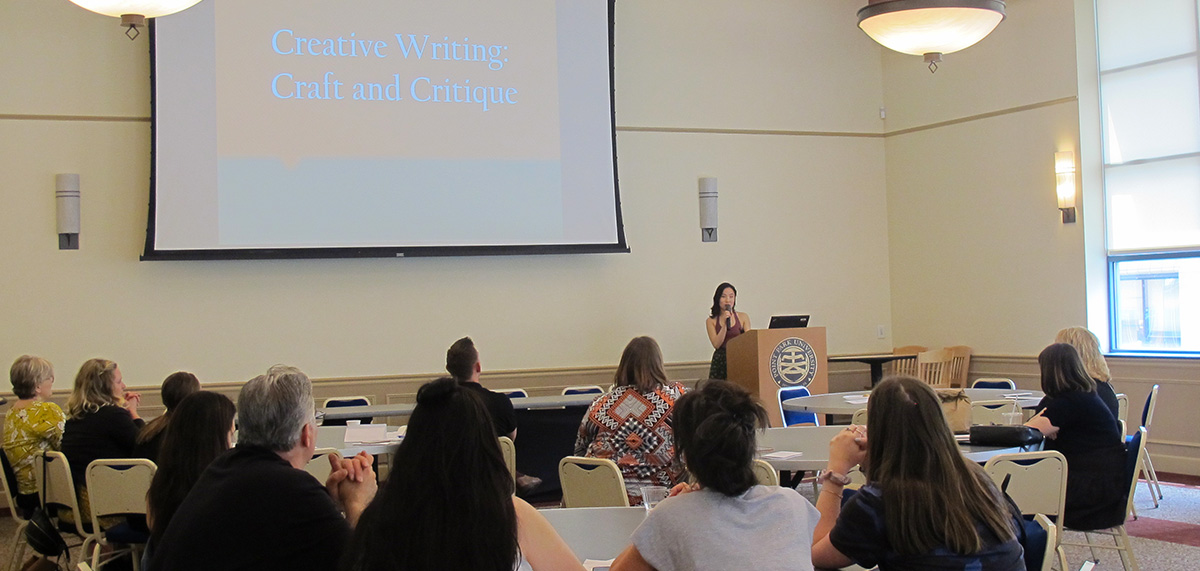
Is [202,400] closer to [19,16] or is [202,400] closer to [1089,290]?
[19,16]

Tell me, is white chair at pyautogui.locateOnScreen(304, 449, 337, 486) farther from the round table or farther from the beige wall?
the beige wall

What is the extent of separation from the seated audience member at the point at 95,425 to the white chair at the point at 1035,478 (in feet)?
12.7

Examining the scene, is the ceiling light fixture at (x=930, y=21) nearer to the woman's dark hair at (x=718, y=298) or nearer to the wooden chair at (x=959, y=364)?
the woman's dark hair at (x=718, y=298)

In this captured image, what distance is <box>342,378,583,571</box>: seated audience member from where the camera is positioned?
1.84 m

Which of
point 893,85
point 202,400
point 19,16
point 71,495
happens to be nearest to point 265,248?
point 19,16

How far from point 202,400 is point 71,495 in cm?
223

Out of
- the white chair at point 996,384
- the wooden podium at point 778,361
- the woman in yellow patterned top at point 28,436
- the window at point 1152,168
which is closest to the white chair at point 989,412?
the white chair at point 996,384

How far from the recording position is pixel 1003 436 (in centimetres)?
399

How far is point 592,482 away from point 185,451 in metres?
1.57

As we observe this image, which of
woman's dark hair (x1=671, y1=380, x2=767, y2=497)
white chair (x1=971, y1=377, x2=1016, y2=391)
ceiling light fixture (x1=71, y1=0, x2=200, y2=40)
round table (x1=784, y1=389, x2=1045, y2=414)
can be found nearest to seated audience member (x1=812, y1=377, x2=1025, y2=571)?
woman's dark hair (x1=671, y1=380, x2=767, y2=497)

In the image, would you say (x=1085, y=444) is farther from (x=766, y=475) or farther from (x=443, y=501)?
(x=443, y=501)

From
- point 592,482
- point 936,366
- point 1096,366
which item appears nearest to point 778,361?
point 936,366

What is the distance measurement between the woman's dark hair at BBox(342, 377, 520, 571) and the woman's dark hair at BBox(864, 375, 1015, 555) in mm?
939

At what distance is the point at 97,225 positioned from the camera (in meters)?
7.48
